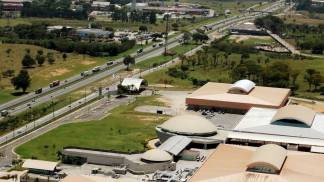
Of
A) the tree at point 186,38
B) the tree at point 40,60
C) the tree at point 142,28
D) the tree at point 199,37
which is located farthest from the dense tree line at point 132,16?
the tree at point 40,60

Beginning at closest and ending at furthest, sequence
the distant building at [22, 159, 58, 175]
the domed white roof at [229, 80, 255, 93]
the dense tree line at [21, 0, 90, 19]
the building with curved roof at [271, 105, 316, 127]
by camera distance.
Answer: the distant building at [22, 159, 58, 175], the building with curved roof at [271, 105, 316, 127], the domed white roof at [229, 80, 255, 93], the dense tree line at [21, 0, 90, 19]

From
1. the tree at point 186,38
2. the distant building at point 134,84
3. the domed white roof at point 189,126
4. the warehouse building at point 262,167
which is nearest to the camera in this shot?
the warehouse building at point 262,167

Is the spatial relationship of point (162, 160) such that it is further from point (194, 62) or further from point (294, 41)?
point (294, 41)

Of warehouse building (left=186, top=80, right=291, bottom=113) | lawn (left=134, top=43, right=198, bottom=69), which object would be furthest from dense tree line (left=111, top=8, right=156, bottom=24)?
warehouse building (left=186, top=80, right=291, bottom=113)

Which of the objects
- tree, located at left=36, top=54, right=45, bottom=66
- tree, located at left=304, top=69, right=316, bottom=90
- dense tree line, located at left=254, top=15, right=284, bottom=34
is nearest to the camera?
tree, located at left=304, top=69, right=316, bottom=90

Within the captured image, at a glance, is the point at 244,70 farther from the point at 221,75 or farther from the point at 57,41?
the point at 57,41

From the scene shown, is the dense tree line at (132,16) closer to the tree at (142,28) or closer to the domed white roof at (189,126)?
the tree at (142,28)

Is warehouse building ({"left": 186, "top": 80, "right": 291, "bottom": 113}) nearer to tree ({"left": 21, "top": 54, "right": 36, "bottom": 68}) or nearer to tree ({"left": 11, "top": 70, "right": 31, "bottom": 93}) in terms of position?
tree ({"left": 11, "top": 70, "right": 31, "bottom": 93})

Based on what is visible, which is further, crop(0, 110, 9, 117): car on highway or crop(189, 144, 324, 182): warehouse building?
crop(0, 110, 9, 117): car on highway
